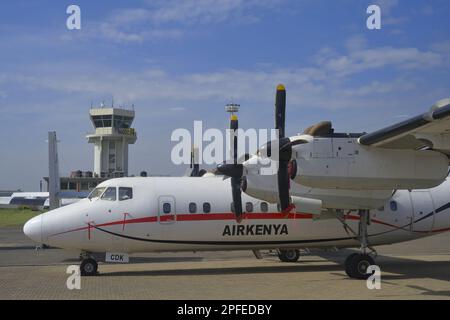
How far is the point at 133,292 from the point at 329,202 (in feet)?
18.7

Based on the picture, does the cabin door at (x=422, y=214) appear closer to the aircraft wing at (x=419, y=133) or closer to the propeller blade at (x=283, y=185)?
the aircraft wing at (x=419, y=133)

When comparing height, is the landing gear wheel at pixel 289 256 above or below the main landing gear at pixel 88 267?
below

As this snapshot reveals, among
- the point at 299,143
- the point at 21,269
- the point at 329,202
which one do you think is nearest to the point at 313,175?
the point at 299,143

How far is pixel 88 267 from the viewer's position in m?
14.7

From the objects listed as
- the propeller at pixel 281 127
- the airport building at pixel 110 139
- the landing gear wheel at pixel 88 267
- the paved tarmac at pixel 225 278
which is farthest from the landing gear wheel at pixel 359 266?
the airport building at pixel 110 139

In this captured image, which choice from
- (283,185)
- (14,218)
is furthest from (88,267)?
(14,218)

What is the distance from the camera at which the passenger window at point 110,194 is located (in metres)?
14.9

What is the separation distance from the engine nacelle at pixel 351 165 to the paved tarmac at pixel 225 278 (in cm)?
246

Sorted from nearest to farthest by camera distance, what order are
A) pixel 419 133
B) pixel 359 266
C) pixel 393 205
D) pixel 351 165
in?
pixel 419 133
pixel 351 165
pixel 359 266
pixel 393 205

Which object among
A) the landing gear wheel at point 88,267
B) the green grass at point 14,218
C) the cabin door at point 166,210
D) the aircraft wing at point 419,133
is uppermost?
the aircraft wing at point 419,133

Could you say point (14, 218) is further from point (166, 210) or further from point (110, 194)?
point (166, 210)

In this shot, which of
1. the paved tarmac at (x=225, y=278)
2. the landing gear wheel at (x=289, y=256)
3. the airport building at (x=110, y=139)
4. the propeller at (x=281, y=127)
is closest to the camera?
the paved tarmac at (x=225, y=278)

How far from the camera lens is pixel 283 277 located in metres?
14.3

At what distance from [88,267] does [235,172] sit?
4.84 metres
